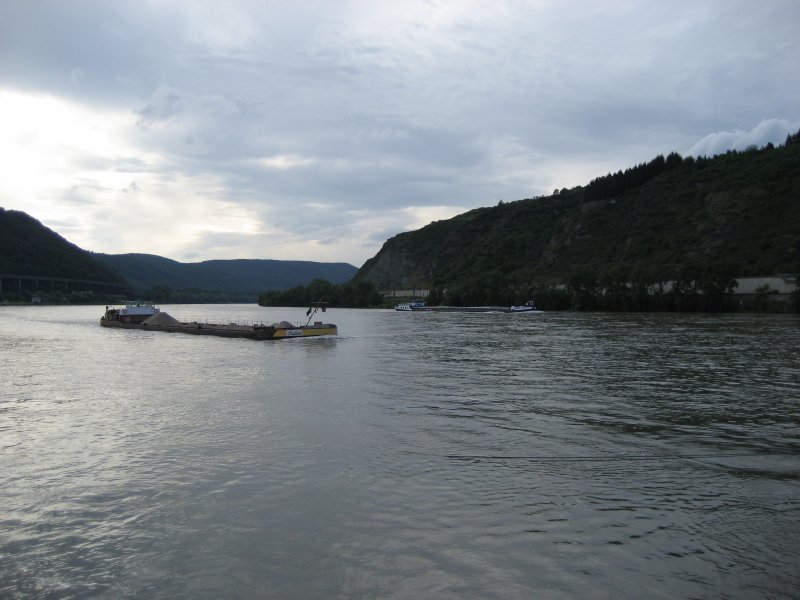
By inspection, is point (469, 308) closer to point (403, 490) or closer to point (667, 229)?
point (667, 229)

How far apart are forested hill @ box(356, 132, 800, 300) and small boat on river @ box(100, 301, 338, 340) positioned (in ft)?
231

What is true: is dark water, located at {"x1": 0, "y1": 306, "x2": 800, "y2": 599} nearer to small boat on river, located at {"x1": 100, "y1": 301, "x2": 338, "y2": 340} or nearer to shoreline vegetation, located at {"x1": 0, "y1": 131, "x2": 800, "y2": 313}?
small boat on river, located at {"x1": 100, "y1": 301, "x2": 338, "y2": 340}

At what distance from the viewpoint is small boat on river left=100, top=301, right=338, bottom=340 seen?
56.8 metres

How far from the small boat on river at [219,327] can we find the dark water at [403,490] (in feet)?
106

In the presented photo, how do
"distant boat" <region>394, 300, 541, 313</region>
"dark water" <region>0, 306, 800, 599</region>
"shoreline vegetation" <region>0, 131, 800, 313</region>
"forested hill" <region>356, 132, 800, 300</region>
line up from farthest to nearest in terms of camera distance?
"distant boat" <region>394, 300, 541, 313</region>, "forested hill" <region>356, 132, 800, 300</region>, "shoreline vegetation" <region>0, 131, 800, 313</region>, "dark water" <region>0, 306, 800, 599</region>

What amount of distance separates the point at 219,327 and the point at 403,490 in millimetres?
59002

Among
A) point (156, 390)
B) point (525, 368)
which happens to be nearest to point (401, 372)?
point (525, 368)

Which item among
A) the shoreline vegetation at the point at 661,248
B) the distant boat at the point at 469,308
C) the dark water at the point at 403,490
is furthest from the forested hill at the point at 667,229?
the dark water at the point at 403,490

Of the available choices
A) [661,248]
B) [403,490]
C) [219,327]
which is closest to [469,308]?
[661,248]

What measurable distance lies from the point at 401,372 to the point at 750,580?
73.8ft

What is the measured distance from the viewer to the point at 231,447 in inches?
549

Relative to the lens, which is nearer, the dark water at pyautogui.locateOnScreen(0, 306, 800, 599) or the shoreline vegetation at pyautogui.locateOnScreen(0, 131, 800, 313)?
the dark water at pyautogui.locateOnScreen(0, 306, 800, 599)

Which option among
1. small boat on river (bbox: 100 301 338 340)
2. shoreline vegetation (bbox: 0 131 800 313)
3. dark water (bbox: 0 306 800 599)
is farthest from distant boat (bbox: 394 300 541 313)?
dark water (bbox: 0 306 800 599)

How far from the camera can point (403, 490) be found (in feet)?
34.9
